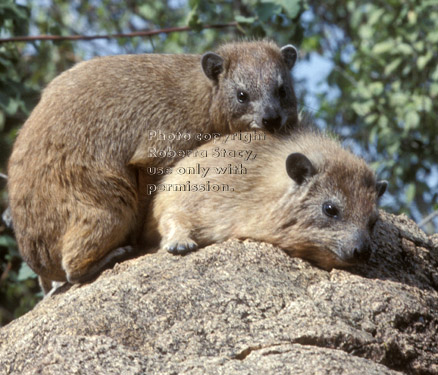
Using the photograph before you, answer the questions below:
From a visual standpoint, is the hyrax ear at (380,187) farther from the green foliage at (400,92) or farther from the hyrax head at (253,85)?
the green foliage at (400,92)

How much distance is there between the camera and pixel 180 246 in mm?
5301


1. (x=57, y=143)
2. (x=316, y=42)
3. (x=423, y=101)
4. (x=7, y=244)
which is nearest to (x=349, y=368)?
(x=57, y=143)

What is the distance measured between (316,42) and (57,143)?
7.73 m

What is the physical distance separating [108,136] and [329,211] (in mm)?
1966

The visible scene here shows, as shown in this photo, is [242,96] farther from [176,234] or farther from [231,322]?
[231,322]

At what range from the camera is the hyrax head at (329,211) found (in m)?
5.18

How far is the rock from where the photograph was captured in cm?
429

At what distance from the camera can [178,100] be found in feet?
21.3

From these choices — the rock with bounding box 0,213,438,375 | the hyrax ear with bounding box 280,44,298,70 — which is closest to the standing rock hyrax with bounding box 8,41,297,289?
the hyrax ear with bounding box 280,44,298,70

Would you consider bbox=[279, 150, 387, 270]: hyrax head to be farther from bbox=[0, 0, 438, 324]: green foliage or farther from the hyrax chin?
bbox=[0, 0, 438, 324]: green foliage

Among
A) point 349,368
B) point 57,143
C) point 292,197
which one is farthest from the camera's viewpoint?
point 57,143

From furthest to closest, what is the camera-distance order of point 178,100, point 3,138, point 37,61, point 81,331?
point 37,61
point 3,138
point 178,100
point 81,331

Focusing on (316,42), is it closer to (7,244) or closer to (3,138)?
(3,138)

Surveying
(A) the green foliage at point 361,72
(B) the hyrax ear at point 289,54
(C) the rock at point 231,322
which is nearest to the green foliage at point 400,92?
(A) the green foliage at point 361,72
